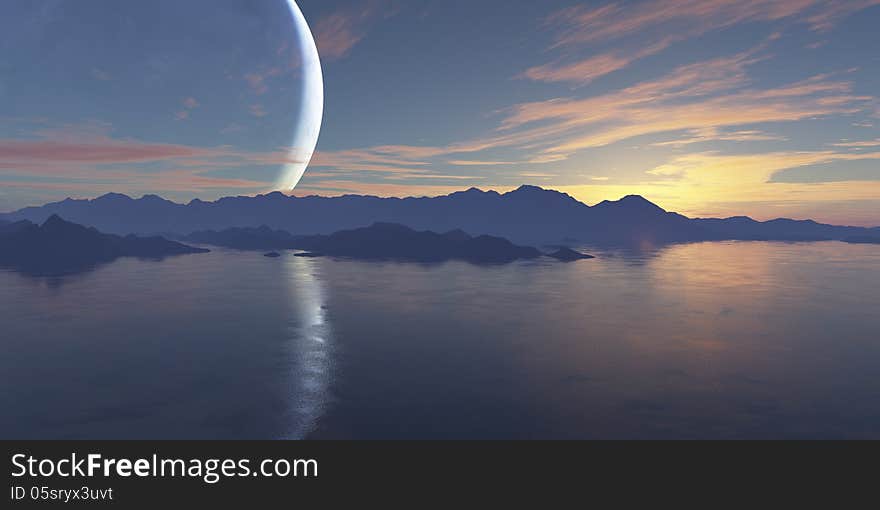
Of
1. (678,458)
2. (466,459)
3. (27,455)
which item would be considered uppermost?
(27,455)

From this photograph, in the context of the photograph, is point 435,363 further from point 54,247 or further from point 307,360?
point 54,247

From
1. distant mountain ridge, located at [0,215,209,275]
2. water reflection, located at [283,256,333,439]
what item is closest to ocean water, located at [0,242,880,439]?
water reflection, located at [283,256,333,439]

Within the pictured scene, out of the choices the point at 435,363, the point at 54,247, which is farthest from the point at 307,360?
the point at 54,247

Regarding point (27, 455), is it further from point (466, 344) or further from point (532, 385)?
point (466, 344)

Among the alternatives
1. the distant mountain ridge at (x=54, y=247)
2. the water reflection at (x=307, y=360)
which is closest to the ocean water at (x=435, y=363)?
the water reflection at (x=307, y=360)

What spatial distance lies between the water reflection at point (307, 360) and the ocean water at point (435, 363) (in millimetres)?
247

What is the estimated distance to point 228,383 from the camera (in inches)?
1507

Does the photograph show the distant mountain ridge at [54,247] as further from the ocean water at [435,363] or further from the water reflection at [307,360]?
the water reflection at [307,360]

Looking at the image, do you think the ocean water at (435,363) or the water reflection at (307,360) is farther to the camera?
the water reflection at (307,360)

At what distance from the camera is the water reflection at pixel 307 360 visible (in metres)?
30.9

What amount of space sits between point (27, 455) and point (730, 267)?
195 meters

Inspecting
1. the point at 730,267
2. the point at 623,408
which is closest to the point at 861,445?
the point at 623,408

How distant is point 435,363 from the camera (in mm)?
45906

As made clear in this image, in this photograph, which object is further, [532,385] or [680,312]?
[680,312]
